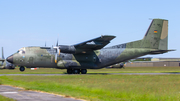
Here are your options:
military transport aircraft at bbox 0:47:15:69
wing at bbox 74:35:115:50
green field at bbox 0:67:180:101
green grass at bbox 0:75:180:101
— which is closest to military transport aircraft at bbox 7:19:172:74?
wing at bbox 74:35:115:50

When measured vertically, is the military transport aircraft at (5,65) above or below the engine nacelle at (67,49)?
below

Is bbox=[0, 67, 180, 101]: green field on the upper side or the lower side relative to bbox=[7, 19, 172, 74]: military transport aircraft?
lower

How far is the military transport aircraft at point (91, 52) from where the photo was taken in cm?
3450

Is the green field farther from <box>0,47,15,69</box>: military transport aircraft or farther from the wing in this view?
<box>0,47,15,69</box>: military transport aircraft

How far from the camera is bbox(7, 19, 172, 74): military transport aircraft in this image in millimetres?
34500

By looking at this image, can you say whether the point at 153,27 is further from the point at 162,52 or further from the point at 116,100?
the point at 116,100

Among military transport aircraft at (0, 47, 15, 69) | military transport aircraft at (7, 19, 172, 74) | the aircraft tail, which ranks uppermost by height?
the aircraft tail

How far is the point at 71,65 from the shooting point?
3572 cm

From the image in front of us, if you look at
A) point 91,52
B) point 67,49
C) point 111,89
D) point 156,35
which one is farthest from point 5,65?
point 111,89

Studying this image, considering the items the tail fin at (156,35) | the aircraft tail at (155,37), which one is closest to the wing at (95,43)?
the aircraft tail at (155,37)

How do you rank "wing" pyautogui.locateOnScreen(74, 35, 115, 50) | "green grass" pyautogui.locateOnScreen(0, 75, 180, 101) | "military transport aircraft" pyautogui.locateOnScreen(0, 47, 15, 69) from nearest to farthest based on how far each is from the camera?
"green grass" pyautogui.locateOnScreen(0, 75, 180, 101) < "wing" pyautogui.locateOnScreen(74, 35, 115, 50) < "military transport aircraft" pyautogui.locateOnScreen(0, 47, 15, 69)

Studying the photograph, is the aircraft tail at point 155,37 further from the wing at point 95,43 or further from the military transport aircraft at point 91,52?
the wing at point 95,43

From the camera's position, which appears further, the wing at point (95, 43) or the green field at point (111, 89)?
the wing at point (95, 43)

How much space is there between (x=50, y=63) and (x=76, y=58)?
185 inches
